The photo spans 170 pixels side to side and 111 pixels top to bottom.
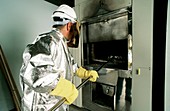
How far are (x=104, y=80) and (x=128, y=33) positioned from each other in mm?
731

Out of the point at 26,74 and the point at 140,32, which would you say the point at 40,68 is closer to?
the point at 26,74

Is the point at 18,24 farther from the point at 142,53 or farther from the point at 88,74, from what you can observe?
the point at 142,53

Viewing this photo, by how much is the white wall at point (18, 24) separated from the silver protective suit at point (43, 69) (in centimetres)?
139

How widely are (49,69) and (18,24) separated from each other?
1.74 metres

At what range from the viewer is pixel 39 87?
A: 90cm

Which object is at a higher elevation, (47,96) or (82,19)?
(82,19)

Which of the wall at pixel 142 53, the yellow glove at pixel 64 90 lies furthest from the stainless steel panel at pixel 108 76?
the yellow glove at pixel 64 90

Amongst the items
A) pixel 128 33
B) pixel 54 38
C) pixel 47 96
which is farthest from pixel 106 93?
pixel 54 38

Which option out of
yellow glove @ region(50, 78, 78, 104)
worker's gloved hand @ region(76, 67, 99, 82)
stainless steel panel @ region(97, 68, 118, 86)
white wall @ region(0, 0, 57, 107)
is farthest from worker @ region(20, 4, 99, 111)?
white wall @ region(0, 0, 57, 107)

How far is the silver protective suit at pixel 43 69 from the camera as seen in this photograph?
0.91 m

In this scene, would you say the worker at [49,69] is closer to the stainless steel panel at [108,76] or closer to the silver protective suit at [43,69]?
the silver protective suit at [43,69]

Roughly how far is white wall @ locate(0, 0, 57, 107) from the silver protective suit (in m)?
1.39

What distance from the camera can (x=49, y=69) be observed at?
3.09ft

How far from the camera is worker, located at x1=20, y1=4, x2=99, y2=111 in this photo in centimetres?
92
